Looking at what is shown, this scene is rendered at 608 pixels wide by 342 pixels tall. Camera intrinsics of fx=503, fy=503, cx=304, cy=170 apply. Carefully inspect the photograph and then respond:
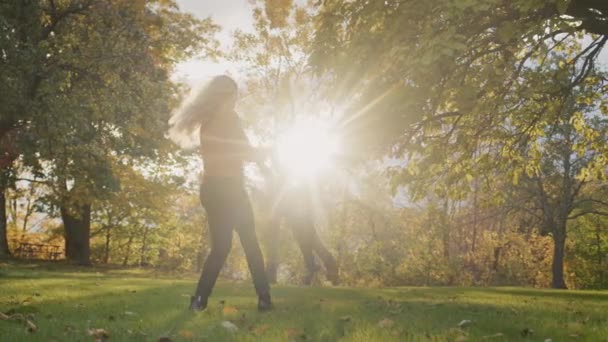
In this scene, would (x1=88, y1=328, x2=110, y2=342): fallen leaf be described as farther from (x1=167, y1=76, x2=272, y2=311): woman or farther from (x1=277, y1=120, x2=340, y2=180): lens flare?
(x1=277, y1=120, x2=340, y2=180): lens flare

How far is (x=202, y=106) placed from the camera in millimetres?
6391

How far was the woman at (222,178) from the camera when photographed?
6191 millimetres

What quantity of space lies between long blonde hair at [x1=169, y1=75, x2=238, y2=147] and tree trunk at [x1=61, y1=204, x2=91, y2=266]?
26931mm

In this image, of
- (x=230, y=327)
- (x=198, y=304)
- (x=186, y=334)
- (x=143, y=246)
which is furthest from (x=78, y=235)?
(x=186, y=334)

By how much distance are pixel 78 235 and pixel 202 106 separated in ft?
96.1

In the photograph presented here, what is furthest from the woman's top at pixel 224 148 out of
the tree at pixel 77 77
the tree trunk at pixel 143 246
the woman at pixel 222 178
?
the tree trunk at pixel 143 246

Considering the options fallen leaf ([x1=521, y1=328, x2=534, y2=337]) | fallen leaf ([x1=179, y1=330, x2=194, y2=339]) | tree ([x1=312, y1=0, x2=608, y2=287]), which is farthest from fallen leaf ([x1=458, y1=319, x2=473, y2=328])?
tree ([x1=312, y1=0, x2=608, y2=287])

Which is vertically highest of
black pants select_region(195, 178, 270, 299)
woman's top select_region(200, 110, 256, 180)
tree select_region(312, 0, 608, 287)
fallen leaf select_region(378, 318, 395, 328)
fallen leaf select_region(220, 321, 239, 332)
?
tree select_region(312, 0, 608, 287)

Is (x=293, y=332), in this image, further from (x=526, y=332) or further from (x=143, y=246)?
(x=143, y=246)

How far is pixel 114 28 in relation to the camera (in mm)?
15664

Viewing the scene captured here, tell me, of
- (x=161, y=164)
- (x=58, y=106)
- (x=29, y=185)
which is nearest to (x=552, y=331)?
(x=58, y=106)

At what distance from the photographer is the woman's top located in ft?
20.4

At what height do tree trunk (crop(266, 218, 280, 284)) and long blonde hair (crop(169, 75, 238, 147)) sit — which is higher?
long blonde hair (crop(169, 75, 238, 147))

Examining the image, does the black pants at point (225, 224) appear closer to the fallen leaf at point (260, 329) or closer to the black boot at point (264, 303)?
the black boot at point (264, 303)
